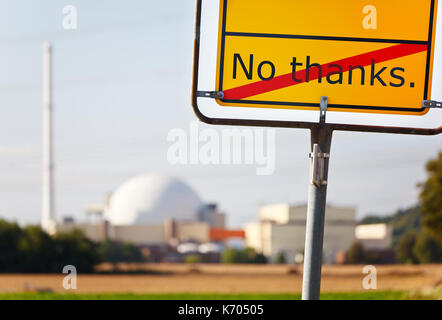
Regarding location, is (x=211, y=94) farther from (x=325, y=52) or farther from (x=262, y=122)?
(x=325, y=52)

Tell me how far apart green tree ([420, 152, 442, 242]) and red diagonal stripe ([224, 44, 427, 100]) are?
4451 cm

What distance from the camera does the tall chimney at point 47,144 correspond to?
11025 cm

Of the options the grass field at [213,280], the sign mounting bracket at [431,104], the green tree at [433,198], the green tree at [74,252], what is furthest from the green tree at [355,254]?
the sign mounting bracket at [431,104]

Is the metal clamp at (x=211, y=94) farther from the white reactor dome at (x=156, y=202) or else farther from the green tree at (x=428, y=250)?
the white reactor dome at (x=156, y=202)

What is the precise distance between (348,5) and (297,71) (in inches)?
14.8

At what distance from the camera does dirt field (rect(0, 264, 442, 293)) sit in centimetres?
4757

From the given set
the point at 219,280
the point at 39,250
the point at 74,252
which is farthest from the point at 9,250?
the point at 219,280

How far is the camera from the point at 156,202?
389 feet

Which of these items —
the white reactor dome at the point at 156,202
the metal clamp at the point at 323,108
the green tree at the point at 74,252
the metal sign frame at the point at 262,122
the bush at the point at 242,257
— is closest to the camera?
the metal sign frame at the point at 262,122

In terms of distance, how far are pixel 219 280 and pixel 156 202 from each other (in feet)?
187

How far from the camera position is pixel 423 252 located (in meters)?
87.1

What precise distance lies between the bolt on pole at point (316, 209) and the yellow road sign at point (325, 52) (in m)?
0.15
